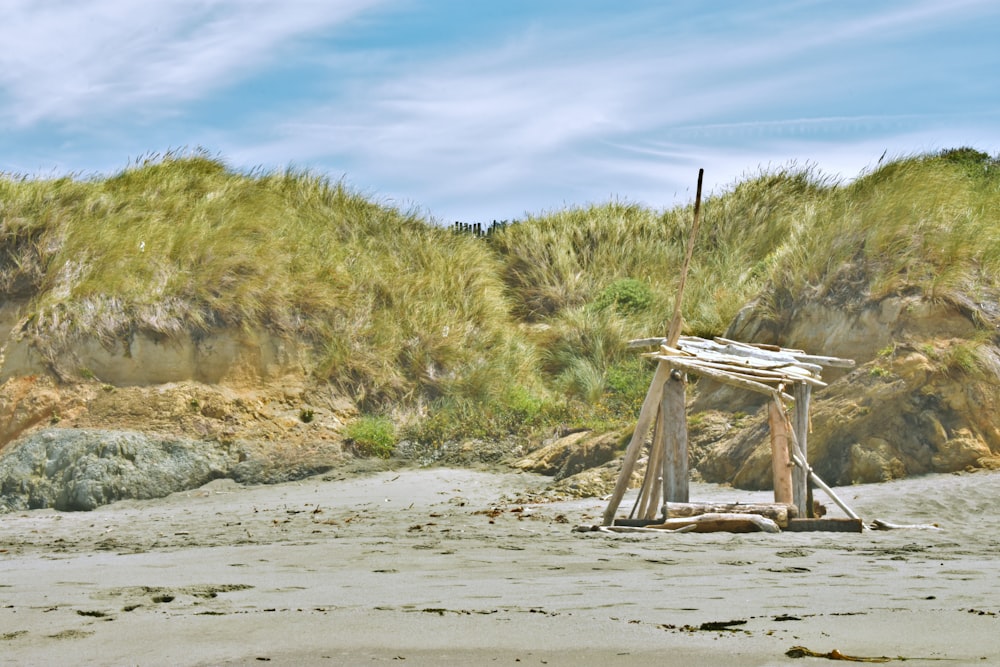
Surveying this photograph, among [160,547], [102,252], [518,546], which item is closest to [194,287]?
[102,252]

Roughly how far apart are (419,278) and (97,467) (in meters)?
7.63

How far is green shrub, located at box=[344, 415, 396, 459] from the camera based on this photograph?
1703 centimetres

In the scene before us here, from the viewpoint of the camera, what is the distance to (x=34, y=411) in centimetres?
1681

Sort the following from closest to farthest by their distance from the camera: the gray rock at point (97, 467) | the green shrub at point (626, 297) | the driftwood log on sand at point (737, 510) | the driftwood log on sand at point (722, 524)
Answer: the driftwood log on sand at point (722, 524) < the driftwood log on sand at point (737, 510) < the gray rock at point (97, 467) < the green shrub at point (626, 297)

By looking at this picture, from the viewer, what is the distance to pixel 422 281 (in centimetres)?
2106

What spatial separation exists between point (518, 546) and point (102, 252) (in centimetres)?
1163

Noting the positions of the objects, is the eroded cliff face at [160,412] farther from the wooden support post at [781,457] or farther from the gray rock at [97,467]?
the wooden support post at [781,457]

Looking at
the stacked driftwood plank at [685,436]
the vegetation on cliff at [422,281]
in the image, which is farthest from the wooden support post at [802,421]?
the vegetation on cliff at [422,281]

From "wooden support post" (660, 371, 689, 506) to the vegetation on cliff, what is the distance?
A: 449cm

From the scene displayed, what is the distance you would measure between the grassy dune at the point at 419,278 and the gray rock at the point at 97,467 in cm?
204

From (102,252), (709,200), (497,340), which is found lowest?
(497,340)

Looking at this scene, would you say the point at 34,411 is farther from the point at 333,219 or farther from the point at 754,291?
the point at 754,291

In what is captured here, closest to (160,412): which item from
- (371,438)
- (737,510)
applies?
(371,438)

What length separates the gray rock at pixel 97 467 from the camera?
1504 cm
